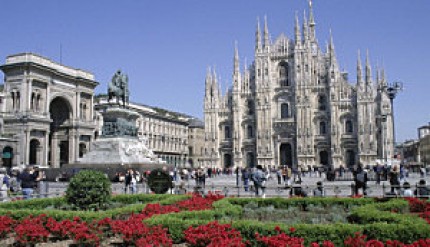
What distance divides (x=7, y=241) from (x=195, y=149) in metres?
80.4

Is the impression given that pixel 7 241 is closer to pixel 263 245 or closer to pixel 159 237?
pixel 159 237

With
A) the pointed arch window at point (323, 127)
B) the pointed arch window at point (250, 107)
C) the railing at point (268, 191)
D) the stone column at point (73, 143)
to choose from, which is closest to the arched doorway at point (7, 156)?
the stone column at point (73, 143)

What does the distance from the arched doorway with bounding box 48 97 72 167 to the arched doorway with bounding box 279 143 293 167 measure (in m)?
30.5

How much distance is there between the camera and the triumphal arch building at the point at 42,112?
40.8 m

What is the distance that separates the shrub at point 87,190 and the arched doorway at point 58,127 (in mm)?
39001

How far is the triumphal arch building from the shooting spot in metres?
40.8

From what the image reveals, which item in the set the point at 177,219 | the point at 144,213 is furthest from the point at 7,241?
the point at 177,219

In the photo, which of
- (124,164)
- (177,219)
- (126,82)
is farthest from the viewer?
(126,82)

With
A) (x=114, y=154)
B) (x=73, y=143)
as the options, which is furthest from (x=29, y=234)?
(x=73, y=143)

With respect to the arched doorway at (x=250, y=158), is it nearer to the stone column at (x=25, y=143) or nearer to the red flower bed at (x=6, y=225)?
the stone column at (x=25, y=143)

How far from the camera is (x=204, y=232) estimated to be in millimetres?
7348

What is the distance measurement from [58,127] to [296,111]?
32887mm

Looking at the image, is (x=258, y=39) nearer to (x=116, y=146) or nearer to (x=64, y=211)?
(x=116, y=146)

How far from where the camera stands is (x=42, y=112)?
42969 mm
